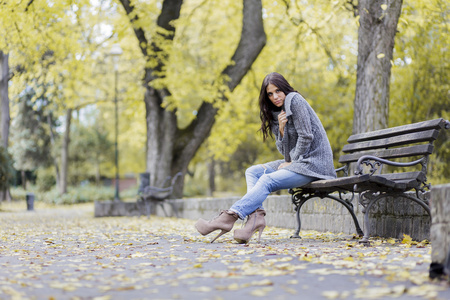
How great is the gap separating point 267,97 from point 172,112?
8824 mm

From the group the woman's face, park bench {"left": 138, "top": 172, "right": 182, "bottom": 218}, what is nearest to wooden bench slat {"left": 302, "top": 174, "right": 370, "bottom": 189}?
the woman's face

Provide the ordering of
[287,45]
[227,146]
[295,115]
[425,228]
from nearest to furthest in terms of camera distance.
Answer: [425,228] → [295,115] → [287,45] → [227,146]

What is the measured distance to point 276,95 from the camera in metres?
5.65

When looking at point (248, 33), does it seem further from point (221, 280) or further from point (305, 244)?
point (221, 280)

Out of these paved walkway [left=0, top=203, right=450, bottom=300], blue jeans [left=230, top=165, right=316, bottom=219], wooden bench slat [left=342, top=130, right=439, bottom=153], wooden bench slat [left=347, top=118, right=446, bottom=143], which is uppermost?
wooden bench slat [left=347, top=118, right=446, bottom=143]

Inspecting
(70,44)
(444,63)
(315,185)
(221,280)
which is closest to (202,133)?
(70,44)

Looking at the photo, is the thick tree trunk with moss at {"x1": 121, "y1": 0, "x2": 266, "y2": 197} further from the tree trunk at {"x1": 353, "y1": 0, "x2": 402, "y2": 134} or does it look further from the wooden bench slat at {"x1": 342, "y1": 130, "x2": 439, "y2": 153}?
the wooden bench slat at {"x1": 342, "y1": 130, "x2": 439, "y2": 153}

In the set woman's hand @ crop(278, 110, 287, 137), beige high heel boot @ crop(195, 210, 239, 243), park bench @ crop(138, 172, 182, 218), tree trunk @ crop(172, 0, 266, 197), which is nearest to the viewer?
beige high heel boot @ crop(195, 210, 239, 243)

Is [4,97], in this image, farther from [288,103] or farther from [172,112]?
[288,103]

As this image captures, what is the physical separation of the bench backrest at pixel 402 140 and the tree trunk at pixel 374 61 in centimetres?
205

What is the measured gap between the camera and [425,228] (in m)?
5.05

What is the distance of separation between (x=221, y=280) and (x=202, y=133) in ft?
36.0

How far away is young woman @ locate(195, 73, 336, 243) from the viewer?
17.5ft

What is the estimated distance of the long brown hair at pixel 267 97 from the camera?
5.64 metres
